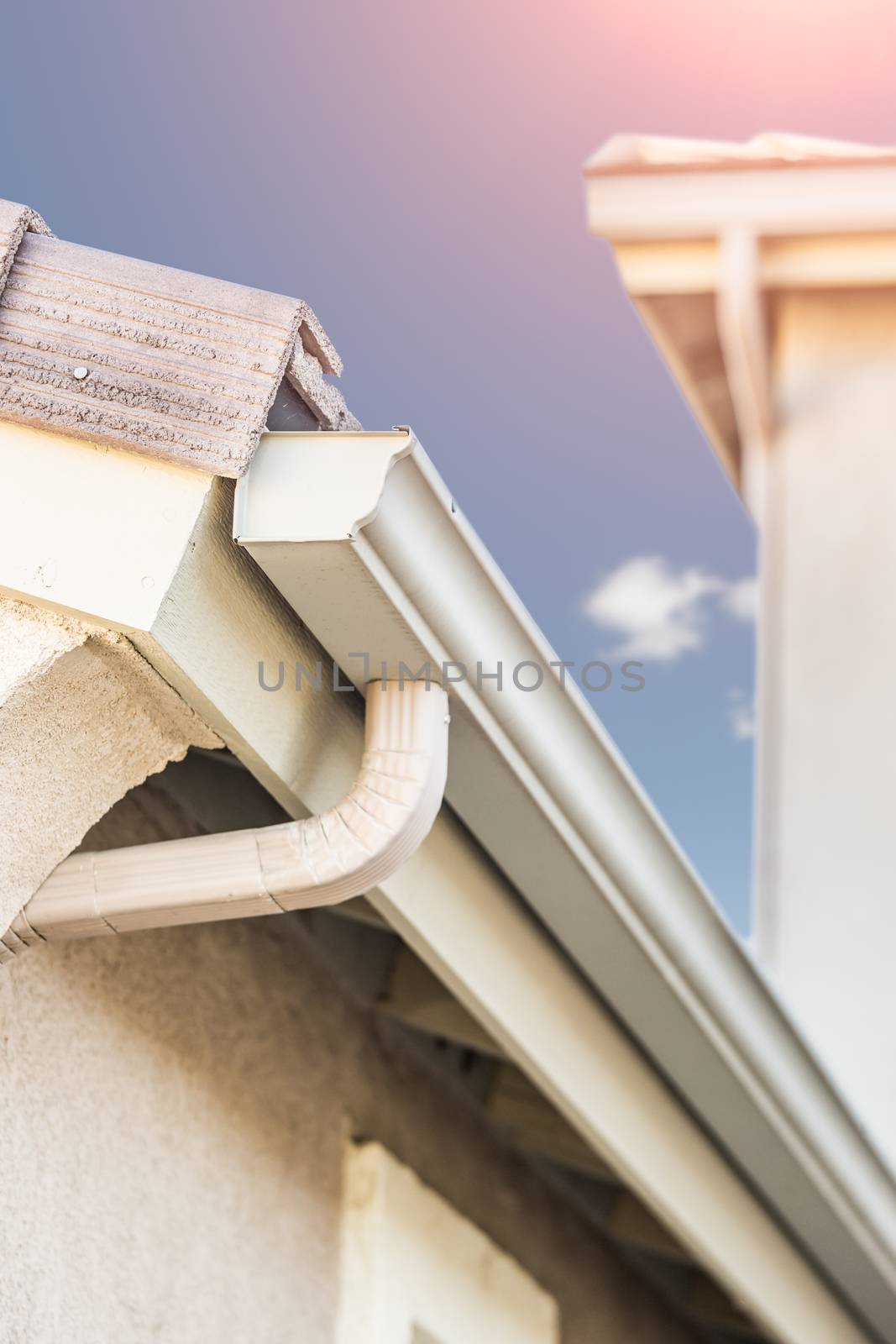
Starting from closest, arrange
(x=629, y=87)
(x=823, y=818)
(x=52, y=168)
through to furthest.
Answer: (x=823, y=818)
(x=629, y=87)
(x=52, y=168)

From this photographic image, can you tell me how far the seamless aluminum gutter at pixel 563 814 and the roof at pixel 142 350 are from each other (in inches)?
2.6

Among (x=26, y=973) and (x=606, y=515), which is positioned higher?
(x=606, y=515)

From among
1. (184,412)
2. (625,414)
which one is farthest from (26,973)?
(625,414)

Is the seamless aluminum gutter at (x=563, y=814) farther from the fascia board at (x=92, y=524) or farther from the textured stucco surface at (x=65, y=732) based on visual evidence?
the textured stucco surface at (x=65, y=732)

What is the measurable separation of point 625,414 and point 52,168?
793 centimetres

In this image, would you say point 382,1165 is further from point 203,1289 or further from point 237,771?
point 237,771

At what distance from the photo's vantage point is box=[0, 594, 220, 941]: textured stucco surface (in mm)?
1227

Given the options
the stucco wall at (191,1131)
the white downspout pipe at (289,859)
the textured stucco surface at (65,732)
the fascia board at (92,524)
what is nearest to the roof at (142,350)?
the fascia board at (92,524)

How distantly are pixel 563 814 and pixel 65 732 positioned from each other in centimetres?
62

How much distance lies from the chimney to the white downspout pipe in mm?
2679

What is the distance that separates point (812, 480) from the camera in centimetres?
425

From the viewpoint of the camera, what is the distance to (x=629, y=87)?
13891mm

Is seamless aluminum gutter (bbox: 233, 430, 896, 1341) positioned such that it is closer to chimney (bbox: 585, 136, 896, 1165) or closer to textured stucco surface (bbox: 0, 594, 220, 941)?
textured stucco surface (bbox: 0, 594, 220, 941)

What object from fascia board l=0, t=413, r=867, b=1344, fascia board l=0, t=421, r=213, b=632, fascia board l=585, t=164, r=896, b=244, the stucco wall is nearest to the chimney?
fascia board l=585, t=164, r=896, b=244
